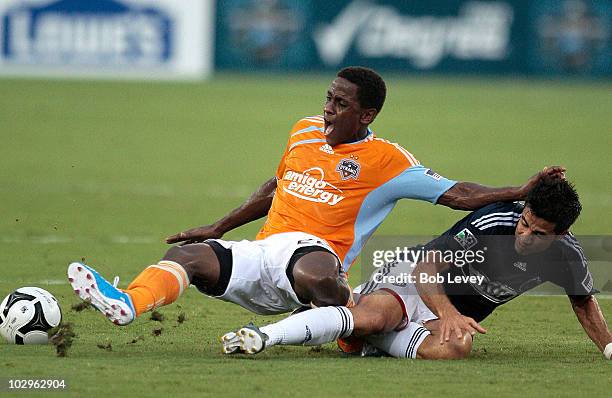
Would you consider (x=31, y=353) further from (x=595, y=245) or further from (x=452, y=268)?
(x=595, y=245)

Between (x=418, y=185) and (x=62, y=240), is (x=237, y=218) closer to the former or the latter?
(x=418, y=185)

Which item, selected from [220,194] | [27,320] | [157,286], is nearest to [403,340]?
[157,286]

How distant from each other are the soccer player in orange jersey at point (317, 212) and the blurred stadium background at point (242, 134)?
14.8 inches

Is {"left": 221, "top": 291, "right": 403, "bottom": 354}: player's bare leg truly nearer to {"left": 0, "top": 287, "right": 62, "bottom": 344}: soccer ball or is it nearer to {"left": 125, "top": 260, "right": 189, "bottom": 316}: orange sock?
{"left": 125, "top": 260, "right": 189, "bottom": 316}: orange sock

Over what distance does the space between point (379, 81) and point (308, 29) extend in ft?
73.2

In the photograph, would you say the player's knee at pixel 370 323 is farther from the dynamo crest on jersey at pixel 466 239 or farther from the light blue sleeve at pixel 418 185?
the light blue sleeve at pixel 418 185

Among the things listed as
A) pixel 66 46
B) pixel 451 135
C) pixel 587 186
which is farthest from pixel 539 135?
pixel 66 46

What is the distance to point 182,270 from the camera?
21.2 ft

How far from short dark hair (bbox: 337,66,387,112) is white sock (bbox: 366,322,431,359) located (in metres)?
1.30

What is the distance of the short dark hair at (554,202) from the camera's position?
6.29 metres

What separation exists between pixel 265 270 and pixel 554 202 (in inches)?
61.4

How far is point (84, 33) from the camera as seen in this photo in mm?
27562

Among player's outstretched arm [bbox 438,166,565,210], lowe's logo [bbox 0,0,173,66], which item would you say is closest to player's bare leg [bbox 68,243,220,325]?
player's outstretched arm [bbox 438,166,565,210]

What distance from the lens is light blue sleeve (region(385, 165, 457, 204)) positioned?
272 inches
